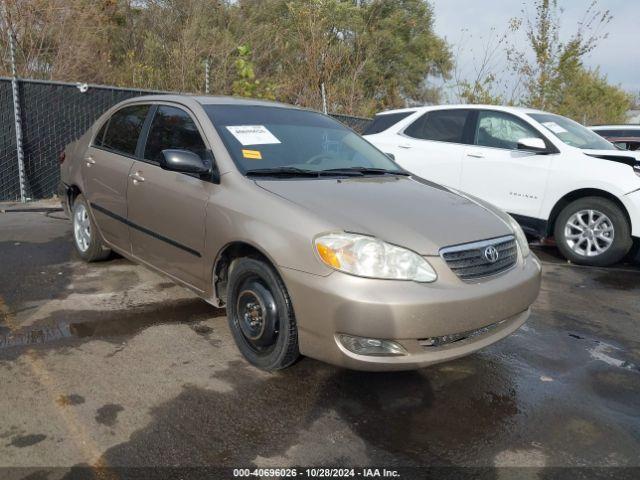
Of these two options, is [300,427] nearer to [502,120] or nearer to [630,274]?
[630,274]

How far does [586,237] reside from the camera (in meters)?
6.08

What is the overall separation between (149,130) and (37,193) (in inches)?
201

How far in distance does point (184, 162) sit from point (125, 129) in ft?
5.12

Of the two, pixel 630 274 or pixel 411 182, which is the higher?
pixel 411 182

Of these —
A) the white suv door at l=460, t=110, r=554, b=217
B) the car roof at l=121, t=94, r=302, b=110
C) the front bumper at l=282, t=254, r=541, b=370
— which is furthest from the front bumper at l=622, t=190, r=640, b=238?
the car roof at l=121, t=94, r=302, b=110

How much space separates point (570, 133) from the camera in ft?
21.5

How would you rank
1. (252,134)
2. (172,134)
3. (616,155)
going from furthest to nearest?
(616,155) → (172,134) → (252,134)

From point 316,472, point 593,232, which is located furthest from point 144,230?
point 593,232

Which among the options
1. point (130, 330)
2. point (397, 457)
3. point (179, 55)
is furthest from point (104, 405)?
point (179, 55)

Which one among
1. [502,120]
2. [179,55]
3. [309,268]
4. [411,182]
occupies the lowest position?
[309,268]

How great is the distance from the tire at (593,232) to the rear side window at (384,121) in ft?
8.55

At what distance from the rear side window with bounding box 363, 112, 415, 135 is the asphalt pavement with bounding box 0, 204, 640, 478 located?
409cm

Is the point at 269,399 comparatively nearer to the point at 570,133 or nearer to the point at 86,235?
the point at 86,235

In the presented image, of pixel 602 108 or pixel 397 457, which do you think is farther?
pixel 602 108
